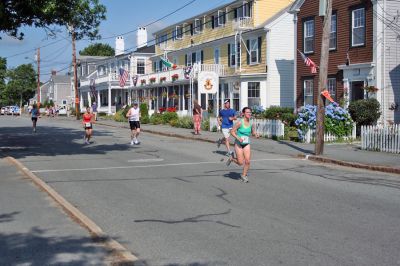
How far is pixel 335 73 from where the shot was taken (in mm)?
27594

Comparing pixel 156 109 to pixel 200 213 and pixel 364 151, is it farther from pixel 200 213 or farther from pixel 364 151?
pixel 200 213

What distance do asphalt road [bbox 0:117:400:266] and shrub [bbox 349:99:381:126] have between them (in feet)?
26.3

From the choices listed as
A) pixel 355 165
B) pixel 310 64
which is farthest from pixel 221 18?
pixel 355 165

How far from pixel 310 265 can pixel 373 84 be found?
67.6 ft

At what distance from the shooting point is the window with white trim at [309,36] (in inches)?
1167

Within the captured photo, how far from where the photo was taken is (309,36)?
29.8 m

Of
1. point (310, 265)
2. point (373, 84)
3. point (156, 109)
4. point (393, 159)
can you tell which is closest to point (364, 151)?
point (393, 159)

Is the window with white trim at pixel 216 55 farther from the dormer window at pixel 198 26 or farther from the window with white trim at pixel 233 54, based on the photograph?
the dormer window at pixel 198 26

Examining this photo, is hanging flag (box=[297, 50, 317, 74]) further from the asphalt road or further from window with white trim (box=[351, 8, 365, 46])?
the asphalt road

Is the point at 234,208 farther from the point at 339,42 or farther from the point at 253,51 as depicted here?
the point at 253,51

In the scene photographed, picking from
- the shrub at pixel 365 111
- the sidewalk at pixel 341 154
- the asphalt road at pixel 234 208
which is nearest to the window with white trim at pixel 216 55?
the sidewalk at pixel 341 154

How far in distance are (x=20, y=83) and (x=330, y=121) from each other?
3663 inches

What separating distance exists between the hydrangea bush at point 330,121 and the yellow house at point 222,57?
9425 mm

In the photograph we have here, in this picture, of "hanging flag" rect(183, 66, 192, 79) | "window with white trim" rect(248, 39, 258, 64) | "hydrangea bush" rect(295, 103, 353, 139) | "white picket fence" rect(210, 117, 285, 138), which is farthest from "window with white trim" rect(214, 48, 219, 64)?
"hydrangea bush" rect(295, 103, 353, 139)
